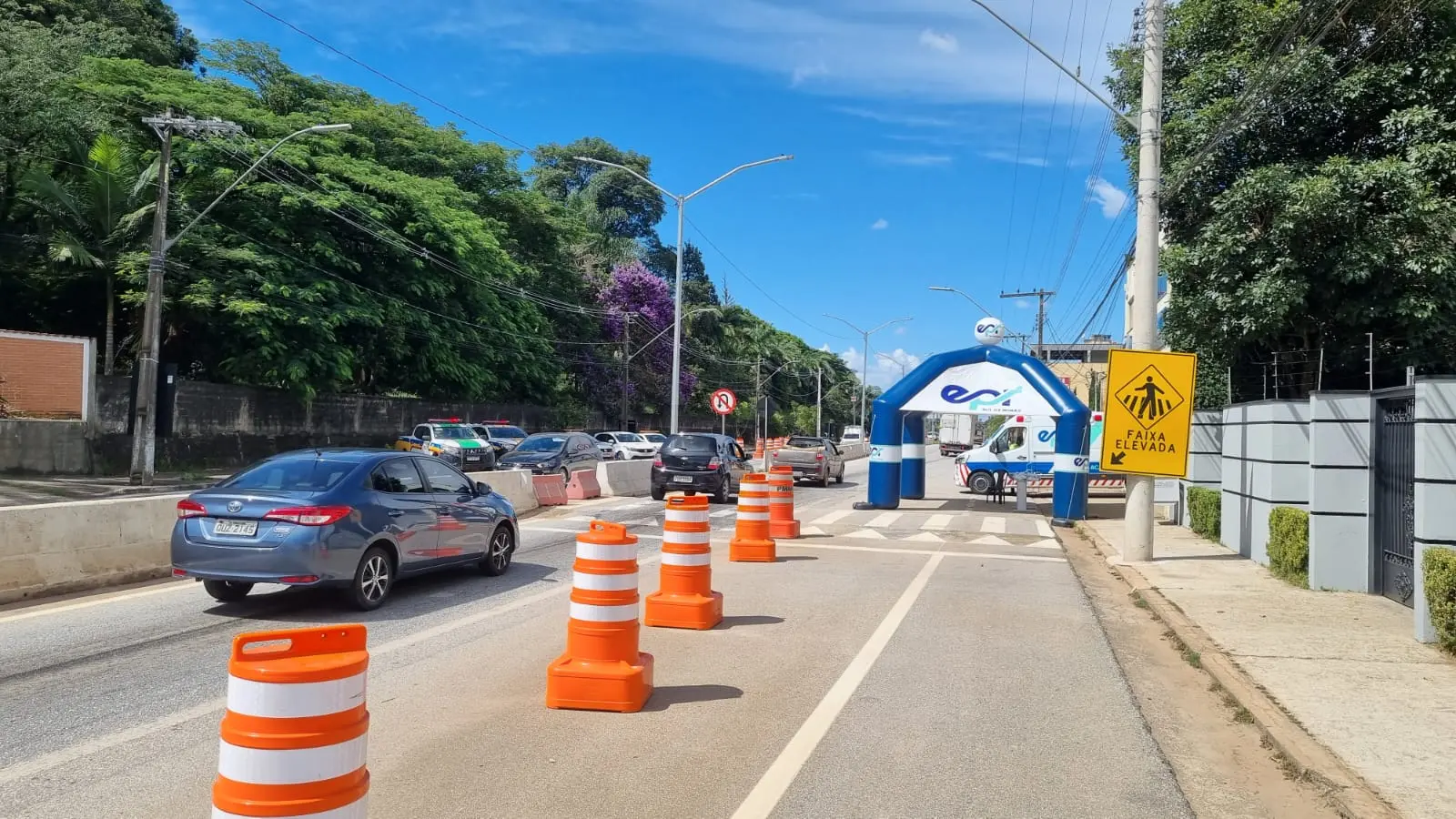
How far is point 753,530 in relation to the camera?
13695mm

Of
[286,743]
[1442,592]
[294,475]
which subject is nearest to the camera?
[286,743]

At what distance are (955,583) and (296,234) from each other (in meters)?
29.9

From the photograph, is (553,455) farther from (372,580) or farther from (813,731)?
(813,731)

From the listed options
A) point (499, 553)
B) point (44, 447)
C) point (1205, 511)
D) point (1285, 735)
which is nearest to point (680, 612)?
point (499, 553)

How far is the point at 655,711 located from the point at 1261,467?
1022 centimetres

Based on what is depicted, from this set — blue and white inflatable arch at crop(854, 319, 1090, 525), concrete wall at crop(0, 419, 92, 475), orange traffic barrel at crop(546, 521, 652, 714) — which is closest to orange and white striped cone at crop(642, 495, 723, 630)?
orange traffic barrel at crop(546, 521, 652, 714)

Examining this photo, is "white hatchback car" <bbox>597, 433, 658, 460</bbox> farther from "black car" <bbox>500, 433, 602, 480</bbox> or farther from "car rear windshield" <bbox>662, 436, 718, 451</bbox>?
"car rear windshield" <bbox>662, 436, 718, 451</bbox>

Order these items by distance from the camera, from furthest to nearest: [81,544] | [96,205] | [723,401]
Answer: [96,205] → [723,401] → [81,544]

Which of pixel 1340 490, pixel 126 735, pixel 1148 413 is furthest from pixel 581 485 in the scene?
pixel 126 735

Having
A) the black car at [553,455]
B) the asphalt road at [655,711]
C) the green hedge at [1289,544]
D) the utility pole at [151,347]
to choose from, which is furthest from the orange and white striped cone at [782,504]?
the utility pole at [151,347]

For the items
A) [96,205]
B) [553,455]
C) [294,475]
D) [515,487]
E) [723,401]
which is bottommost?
[515,487]

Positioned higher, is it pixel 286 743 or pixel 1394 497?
pixel 1394 497

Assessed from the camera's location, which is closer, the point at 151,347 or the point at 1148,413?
the point at 1148,413

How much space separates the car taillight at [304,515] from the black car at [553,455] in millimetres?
16326
